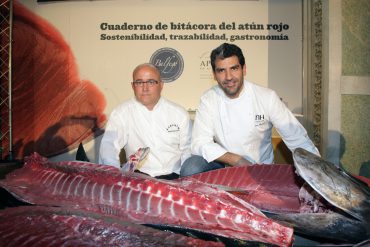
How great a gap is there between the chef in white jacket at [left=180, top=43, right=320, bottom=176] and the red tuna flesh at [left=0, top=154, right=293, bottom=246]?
52.6 inches

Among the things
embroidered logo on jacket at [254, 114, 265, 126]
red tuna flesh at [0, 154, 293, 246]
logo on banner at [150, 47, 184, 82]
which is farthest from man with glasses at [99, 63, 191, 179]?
logo on banner at [150, 47, 184, 82]

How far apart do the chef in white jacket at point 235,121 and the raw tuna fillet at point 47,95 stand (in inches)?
108

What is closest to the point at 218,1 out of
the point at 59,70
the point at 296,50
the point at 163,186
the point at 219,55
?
the point at 296,50

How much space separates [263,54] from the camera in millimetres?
5090

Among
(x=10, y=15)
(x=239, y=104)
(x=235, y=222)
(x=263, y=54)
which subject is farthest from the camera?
(x=263, y=54)

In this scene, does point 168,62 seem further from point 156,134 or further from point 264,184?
Answer: point 264,184

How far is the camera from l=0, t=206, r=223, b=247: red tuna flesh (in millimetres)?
1184

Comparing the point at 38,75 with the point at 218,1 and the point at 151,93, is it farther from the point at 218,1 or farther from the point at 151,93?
the point at 218,1

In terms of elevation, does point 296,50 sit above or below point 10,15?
below

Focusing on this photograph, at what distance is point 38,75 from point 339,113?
4.87 metres

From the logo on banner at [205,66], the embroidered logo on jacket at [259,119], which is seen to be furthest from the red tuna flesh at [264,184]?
the logo on banner at [205,66]

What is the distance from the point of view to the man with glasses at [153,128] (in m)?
3.39

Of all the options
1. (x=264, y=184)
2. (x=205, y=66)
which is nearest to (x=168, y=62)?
(x=205, y=66)

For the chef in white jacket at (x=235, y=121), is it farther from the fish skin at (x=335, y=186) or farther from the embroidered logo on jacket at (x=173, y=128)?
the fish skin at (x=335, y=186)
